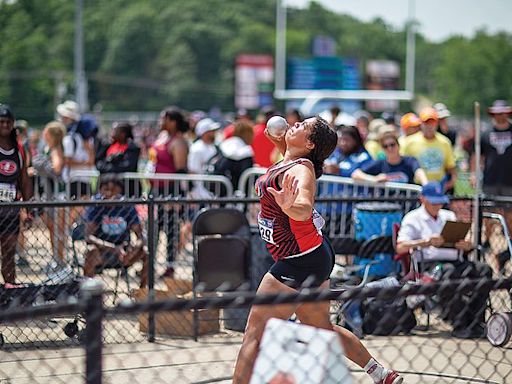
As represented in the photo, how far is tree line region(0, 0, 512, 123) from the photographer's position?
8844 cm

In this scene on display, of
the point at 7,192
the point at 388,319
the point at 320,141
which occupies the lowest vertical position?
the point at 388,319

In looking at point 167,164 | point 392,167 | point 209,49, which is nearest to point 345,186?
point 392,167

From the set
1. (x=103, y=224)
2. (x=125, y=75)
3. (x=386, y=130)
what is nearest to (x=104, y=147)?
(x=103, y=224)

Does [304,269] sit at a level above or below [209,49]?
below

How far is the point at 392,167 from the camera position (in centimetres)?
931

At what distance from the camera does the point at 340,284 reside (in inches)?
311

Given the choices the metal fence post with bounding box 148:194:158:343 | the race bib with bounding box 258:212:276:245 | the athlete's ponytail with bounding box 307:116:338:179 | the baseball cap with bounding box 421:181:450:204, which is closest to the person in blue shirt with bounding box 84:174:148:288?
the metal fence post with bounding box 148:194:158:343

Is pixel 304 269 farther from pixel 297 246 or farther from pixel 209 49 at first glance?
pixel 209 49

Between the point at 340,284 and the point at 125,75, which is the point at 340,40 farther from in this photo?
the point at 340,284

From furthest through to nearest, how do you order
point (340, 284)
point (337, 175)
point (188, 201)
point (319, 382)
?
point (337, 175)
point (340, 284)
point (188, 201)
point (319, 382)

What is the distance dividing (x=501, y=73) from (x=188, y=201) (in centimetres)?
10045

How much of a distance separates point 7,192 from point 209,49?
96.7 m

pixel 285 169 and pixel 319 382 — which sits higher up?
pixel 285 169

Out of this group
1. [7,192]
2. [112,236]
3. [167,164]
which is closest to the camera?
[7,192]
